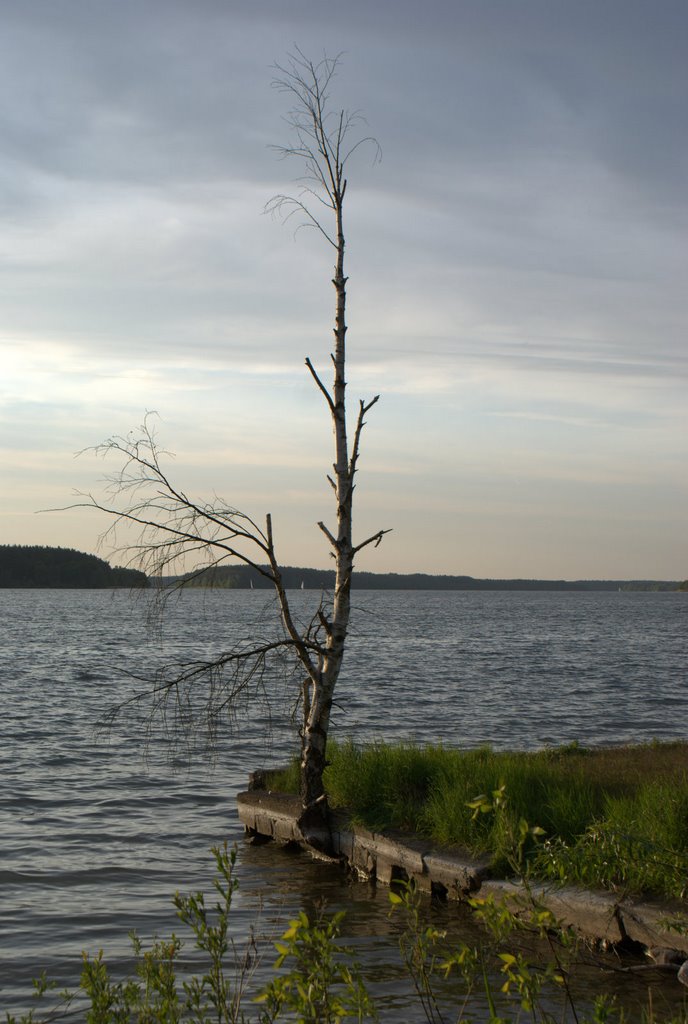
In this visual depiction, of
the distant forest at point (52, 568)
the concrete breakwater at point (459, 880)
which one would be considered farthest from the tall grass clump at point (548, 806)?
the distant forest at point (52, 568)

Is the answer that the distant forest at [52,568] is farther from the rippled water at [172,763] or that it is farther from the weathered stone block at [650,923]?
the weathered stone block at [650,923]

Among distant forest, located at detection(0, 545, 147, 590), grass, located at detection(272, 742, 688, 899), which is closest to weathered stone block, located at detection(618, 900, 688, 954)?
grass, located at detection(272, 742, 688, 899)

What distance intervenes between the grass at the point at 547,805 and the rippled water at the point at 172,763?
1086 millimetres

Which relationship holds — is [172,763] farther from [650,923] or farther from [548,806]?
[650,923]

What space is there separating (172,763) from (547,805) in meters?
12.0

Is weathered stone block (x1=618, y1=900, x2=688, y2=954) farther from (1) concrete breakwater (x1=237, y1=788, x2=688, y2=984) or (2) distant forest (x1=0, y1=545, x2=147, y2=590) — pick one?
(2) distant forest (x1=0, y1=545, x2=147, y2=590)

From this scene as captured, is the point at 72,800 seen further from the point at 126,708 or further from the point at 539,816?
the point at 126,708

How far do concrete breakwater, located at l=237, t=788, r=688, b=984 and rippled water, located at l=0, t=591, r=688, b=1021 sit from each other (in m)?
0.38

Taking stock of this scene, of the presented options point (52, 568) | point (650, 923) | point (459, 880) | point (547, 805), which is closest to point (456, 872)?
point (459, 880)

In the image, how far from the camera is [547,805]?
34.1 ft

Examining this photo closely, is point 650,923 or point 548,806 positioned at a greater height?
point 548,806

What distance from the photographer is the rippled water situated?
10820 millimetres

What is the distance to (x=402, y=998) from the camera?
8398mm

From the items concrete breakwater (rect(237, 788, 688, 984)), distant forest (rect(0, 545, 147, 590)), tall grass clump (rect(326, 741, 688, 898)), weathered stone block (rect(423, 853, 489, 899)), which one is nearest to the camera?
tall grass clump (rect(326, 741, 688, 898))
